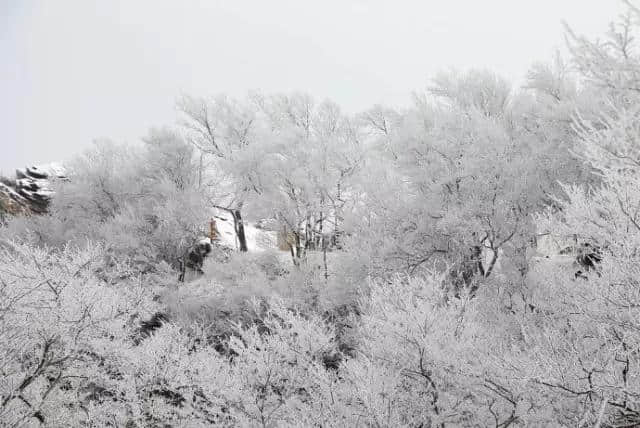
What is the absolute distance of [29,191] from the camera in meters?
23.2

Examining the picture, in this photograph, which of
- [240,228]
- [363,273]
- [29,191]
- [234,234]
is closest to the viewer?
[363,273]

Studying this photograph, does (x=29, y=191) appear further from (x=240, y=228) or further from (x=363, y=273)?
(x=363, y=273)

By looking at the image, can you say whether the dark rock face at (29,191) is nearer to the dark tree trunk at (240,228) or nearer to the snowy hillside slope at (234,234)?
the snowy hillside slope at (234,234)

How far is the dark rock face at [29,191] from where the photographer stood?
72.8ft

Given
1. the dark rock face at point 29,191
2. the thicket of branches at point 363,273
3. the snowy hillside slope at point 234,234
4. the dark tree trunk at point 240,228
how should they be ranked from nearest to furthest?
the thicket of branches at point 363,273
the dark tree trunk at point 240,228
the snowy hillside slope at point 234,234
the dark rock face at point 29,191

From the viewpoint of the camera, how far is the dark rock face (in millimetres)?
22198

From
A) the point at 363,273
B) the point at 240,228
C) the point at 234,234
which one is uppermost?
the point at 363,273

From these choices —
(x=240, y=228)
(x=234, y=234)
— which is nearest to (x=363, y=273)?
(x=240, y=228)

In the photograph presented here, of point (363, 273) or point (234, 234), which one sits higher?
point (363, 273)

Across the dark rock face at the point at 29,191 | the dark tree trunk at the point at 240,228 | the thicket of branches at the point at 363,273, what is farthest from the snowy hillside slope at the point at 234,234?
the dark rock face at the point at 29,191

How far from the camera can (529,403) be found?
6367 mm

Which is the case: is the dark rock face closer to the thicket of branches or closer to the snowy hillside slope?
the thicket of branches

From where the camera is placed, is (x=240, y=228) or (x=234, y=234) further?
(x=234, y=234)

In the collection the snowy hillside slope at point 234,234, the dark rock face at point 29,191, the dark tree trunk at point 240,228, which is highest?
the dark rock face at point 29,191
